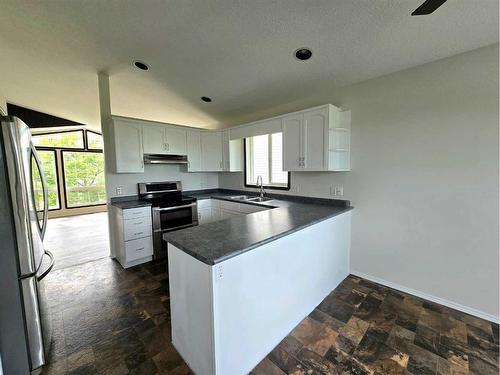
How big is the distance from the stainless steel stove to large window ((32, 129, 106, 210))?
4.56 metres

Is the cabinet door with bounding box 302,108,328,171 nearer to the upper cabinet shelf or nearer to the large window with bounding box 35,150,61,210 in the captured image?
the upper cabinet shelf

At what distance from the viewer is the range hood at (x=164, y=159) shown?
3604mm

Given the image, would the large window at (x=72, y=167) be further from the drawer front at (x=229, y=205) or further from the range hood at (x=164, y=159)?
the drawer front at (x=229, y=205)

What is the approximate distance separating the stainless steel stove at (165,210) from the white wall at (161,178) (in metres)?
0.12

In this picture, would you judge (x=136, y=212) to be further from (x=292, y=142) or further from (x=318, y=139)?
(x=318, y=139)

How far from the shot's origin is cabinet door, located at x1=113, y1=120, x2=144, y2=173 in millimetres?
3260

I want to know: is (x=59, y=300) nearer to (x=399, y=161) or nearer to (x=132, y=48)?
(x=132, y=48)

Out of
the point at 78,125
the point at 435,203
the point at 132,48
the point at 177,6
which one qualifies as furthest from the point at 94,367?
the point at 78,125

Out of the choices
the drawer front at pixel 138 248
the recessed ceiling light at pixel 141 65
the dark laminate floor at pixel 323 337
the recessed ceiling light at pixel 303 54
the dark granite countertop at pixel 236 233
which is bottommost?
the dark laminate floor at pixel 323 337

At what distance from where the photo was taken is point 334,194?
2.99 meters

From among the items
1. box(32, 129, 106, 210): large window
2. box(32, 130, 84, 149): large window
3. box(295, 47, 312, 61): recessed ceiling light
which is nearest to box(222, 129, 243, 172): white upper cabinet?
box(295, 47, 312, 61): recessed ceiling light

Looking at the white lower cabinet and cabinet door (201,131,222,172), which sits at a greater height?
cabinet door (201,131,222,172)

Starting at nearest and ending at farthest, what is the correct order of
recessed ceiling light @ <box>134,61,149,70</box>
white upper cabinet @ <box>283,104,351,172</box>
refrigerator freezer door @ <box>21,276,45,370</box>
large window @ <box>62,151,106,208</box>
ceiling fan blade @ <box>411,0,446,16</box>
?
ceiling fan blade @ <box>411,0,446,16</box>
refrigerator freezer door @ <box>21,276,45,370</box>
white upper cabinet @ <box>283,104,351,172</box>
recessed ceiling light @ <box>134,61,149,70</box>
large window @ <box>62,151,106,208</box>

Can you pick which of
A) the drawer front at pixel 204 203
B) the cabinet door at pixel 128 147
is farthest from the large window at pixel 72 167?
the drawer front at pixel 204 203
